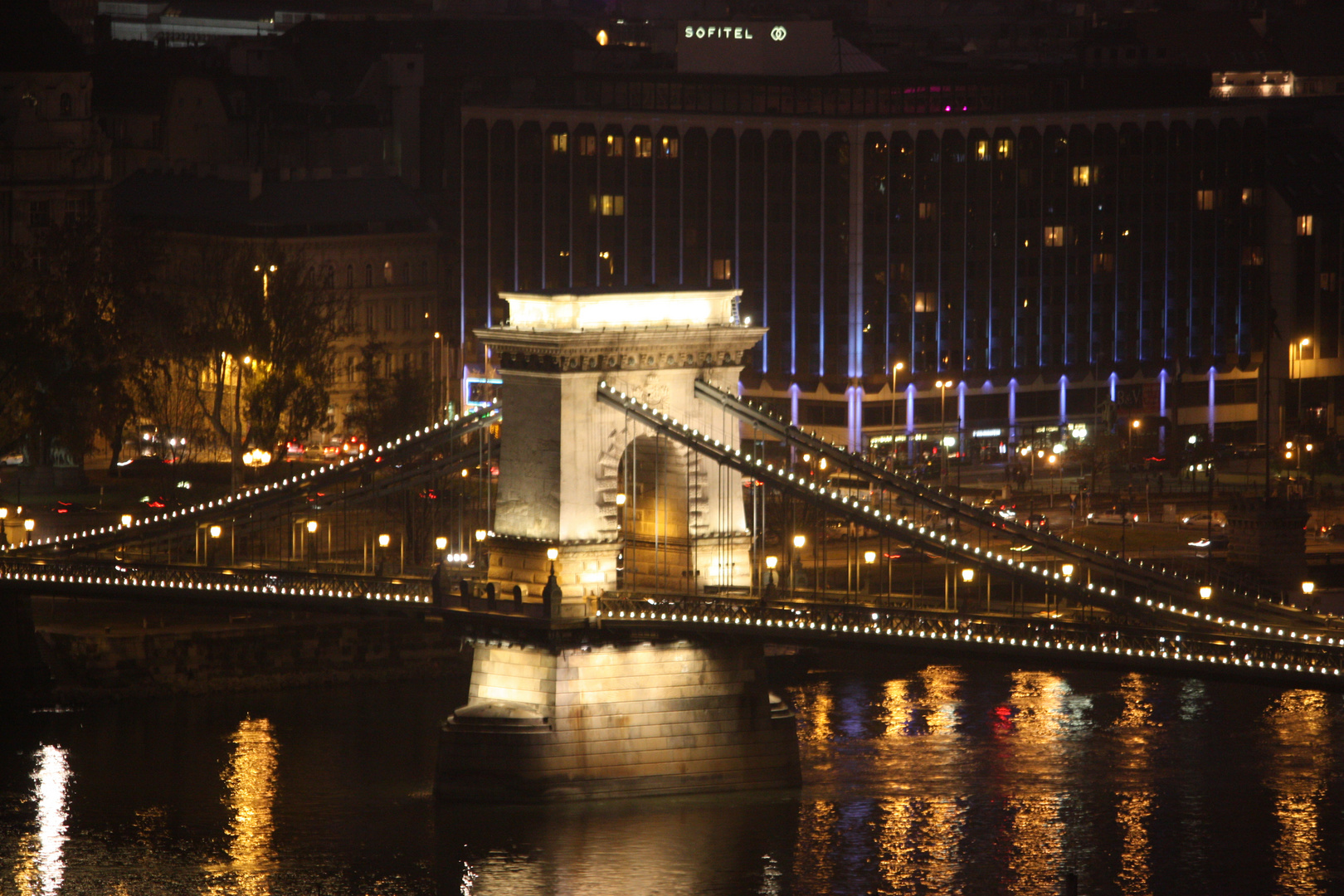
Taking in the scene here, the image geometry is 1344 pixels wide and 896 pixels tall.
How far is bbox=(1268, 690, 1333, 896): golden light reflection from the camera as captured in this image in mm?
94875

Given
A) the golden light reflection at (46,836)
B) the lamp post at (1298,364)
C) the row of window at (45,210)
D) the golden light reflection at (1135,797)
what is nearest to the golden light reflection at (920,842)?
the golden light reflection at (1135,797)

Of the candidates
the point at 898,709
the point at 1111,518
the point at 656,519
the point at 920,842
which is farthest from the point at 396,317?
the point at 920,842

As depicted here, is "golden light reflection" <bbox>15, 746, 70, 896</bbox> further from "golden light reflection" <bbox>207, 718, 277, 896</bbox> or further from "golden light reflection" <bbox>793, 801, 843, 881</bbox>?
"golden light reflection" <bbox>793, 801, 843, 881</bbox>

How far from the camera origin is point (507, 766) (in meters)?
100

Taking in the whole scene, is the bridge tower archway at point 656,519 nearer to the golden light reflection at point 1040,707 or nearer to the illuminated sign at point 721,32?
the golden light reflection at point 1040,707

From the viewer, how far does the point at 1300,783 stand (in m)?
106

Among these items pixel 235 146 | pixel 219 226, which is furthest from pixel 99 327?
pixel 235 146

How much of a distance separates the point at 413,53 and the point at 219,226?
2998 cm

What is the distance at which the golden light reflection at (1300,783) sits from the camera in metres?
94.9

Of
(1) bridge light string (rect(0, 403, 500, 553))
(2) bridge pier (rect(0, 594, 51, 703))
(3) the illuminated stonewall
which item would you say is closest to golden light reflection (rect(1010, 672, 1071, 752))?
(3) the illuminated stonewall

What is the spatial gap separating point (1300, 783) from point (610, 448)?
2335 cm

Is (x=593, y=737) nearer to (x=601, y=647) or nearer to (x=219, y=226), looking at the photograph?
(x=601, y=647)

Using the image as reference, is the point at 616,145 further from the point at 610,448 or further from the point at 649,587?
the point at 610,448

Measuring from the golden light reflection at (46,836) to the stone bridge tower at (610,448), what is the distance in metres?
14.7
